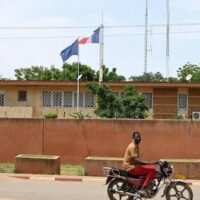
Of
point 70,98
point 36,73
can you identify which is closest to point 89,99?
point 70,98

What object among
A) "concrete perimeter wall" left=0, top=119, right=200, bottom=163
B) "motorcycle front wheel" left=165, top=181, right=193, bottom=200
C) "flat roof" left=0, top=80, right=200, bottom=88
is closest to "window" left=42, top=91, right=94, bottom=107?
"flat roof" left=0, top=80, right=200, bottom=88

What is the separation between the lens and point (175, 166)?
18469mm

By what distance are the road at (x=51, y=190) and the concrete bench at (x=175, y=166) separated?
131 cm

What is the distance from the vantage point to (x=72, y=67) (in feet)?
219

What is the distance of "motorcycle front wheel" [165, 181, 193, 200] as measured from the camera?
12023 millimetres

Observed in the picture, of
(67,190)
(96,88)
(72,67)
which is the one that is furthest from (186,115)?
(72,67)

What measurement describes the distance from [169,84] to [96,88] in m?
4.47

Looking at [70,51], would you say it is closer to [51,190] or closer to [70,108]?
[70,108]

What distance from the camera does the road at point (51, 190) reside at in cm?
1304

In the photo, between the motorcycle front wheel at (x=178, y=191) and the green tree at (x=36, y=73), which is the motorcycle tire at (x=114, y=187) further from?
the green tree at (x=36, y=73)

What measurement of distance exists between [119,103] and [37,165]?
13042 millimetres

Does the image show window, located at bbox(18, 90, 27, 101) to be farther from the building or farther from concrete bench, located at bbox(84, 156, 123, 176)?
concrete bench, located at bbox(84, 156, 123, 176)

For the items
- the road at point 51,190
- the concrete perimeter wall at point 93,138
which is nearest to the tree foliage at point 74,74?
the concrete perimeter wall at point 93,138

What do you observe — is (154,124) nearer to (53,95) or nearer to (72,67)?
(53,95)
